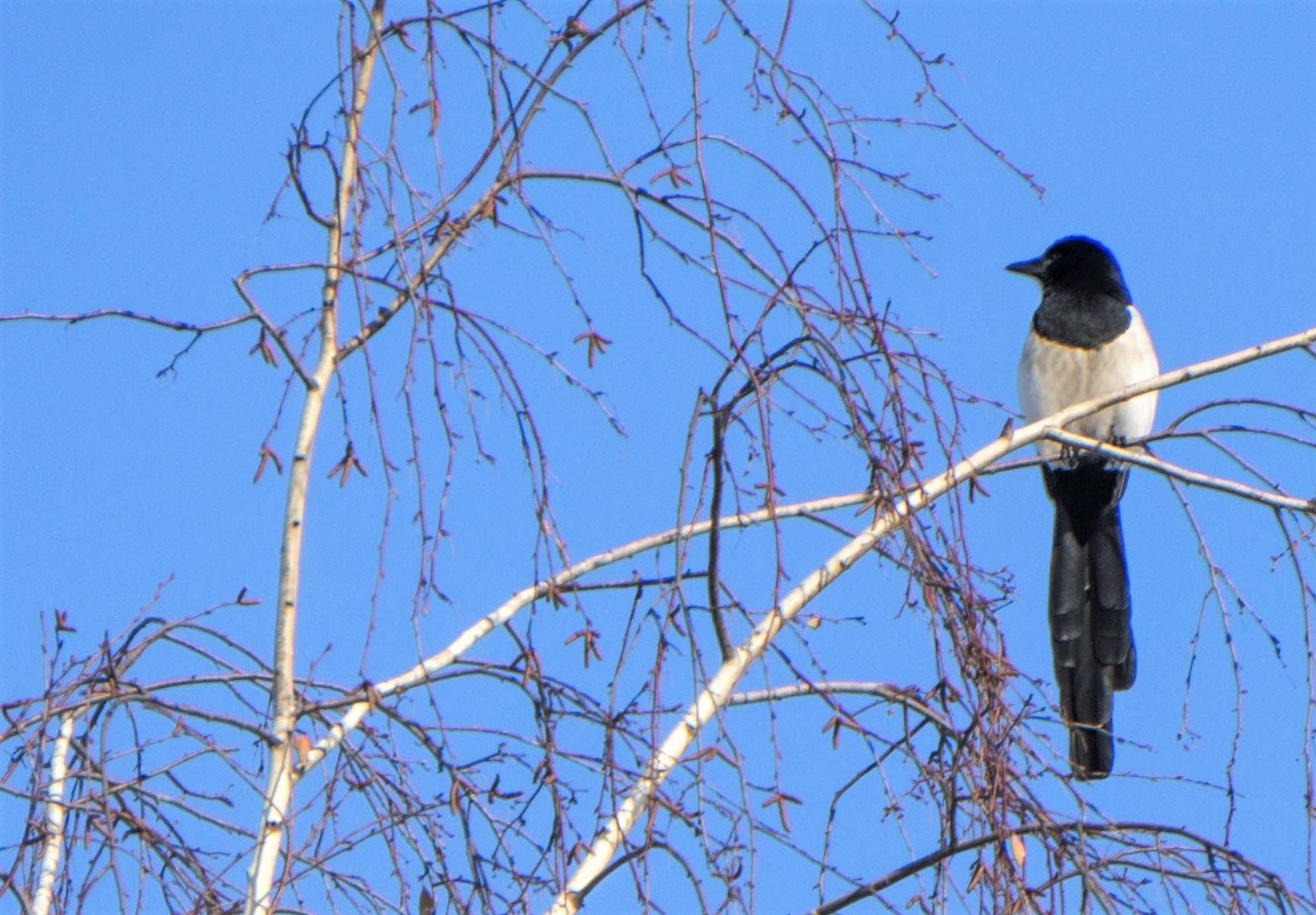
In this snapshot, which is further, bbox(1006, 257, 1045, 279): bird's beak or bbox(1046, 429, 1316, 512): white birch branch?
bbox(1006, 257, 1045, 279): bird's beak

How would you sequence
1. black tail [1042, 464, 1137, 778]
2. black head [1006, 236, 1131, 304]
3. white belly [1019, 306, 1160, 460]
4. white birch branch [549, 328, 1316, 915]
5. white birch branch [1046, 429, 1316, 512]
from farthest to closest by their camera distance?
black head [1006, 236, 1131, 304]
white belly [1019, 306, 1160, 460]
black tail [1042, 464, 1137, 778]
white birch branch [1046, 429, 1316, 512]
white birch branch [549, 328, 1316, 915]

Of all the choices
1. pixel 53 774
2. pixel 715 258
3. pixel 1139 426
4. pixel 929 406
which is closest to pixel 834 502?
pixel 929 406

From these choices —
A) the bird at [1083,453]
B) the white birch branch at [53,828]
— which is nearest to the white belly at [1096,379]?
the bird at [1083,453]

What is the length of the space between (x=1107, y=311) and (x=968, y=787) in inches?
120

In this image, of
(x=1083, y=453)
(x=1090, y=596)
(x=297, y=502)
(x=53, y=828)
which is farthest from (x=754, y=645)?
(x=1090, y=596)

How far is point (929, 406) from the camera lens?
6.64ft

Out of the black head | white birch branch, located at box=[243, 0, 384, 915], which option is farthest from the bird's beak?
white birch branch, located at box=[243, 0, 384, 915]

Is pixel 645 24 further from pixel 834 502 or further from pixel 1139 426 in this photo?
pixel 1139 426

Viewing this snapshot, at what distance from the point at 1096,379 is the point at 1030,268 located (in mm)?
543

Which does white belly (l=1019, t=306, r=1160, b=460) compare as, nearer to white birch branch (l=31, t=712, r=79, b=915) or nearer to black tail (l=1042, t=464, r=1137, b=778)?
black tail (l=1042, t=464, r=1137, b=778)

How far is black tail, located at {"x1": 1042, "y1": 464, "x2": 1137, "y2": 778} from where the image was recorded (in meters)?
4.40

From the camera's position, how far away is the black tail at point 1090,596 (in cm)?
440

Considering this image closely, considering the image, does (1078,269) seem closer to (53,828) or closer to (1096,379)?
(1096,379)

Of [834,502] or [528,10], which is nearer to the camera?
[528,10]
